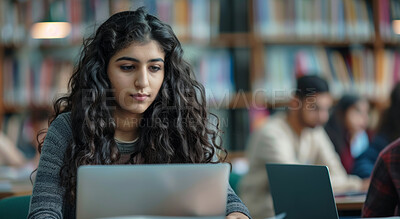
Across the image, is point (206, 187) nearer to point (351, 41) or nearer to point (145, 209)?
point (145, 209)

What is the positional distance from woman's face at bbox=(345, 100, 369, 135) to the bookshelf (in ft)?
0.38

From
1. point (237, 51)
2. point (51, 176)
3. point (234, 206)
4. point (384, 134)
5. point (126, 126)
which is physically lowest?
point (384, 134)

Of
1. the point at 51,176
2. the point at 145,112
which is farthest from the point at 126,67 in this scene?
the point at 51,176

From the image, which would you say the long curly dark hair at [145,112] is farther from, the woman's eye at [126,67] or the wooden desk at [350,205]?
the wooden desk at [350,205]

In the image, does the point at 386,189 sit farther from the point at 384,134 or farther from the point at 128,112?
the point at 384,134

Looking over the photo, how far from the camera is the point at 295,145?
Result: 3357 millimetres

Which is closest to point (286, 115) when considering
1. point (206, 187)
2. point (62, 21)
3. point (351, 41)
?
point (351, 41)

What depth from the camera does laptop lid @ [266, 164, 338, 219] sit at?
4.83 ft

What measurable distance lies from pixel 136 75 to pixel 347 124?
254cm

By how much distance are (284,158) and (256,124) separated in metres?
0.96

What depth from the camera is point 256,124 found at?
411 cm

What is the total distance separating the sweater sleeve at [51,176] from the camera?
1.64 metres

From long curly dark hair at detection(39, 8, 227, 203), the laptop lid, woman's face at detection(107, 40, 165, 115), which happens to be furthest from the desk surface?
the laptop lid

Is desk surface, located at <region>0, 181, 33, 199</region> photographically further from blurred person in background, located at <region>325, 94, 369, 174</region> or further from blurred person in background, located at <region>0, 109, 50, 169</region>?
blurred person in background, located at <region>325, 94, 369, 174</region>
